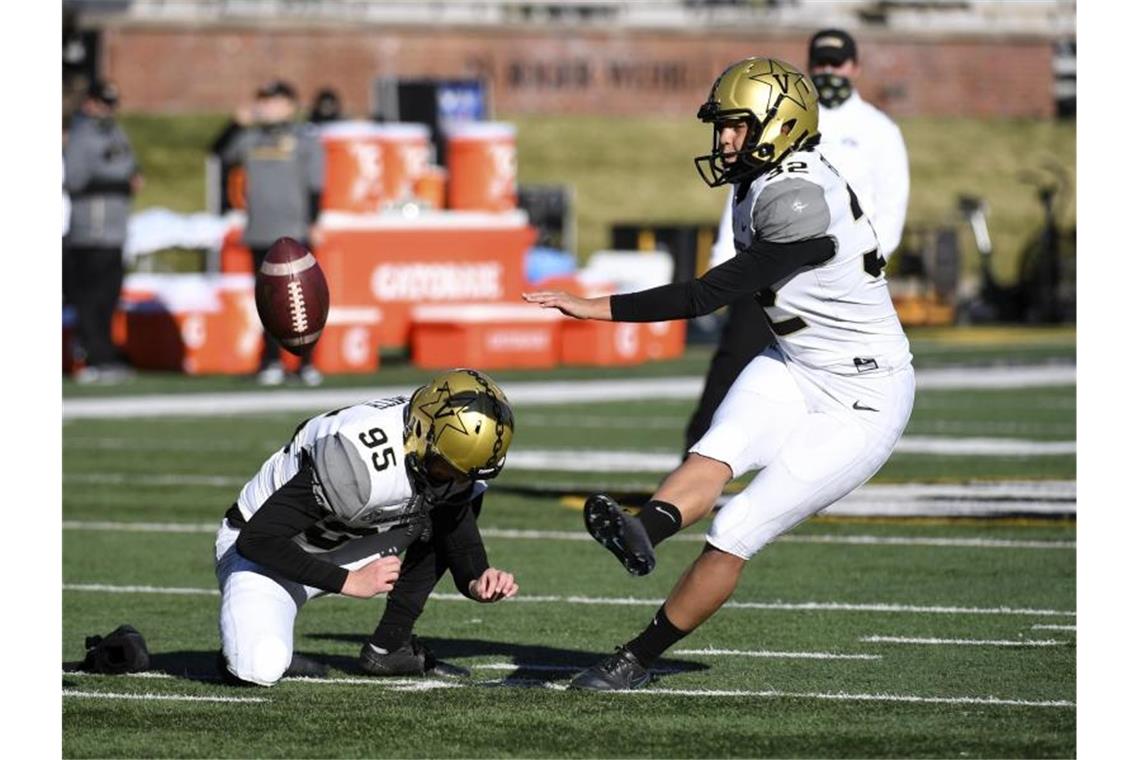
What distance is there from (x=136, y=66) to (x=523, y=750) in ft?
148

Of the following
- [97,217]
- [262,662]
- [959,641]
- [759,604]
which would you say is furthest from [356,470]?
[97,217]

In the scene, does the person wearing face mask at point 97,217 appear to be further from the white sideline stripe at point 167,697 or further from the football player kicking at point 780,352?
the football player kicking at point 780,352

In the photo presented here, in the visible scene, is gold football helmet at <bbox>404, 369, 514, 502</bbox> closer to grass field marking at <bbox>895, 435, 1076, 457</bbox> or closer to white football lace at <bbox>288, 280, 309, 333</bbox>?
white football lace at <bbox>288, 280, 309, 333</bbox>

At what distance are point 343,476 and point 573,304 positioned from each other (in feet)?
2.72

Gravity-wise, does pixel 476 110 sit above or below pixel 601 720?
above

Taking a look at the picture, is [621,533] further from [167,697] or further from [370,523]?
[167,697]

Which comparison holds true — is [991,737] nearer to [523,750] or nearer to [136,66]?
[523,750]

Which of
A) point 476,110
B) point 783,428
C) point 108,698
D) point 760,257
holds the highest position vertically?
point 476,110

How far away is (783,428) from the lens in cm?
672

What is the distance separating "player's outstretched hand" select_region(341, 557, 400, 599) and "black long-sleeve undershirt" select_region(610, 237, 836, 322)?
36.1 inches

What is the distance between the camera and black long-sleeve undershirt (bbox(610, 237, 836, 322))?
6477mm

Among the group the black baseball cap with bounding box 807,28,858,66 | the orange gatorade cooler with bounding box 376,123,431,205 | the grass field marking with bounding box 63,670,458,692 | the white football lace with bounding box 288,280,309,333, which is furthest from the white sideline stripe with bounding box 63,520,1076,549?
the orange gatorade cooler with bounding box 376,123,431,205

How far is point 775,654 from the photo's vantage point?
24.2 feet
